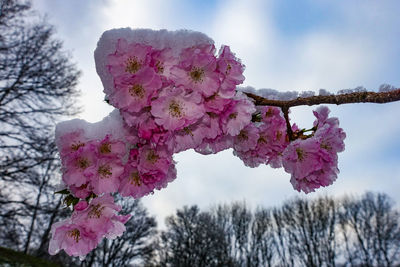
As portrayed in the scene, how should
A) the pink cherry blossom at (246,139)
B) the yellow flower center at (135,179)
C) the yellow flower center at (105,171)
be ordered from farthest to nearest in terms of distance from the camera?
the pink cherry blossom at (246,139), the yellow flower center at (135,179), the yellow flower center at (105,171)

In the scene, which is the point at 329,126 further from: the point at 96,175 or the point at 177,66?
the point at 96,175

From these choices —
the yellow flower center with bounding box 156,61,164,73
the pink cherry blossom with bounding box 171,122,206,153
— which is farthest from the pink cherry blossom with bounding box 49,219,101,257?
the yellow flower center with bounding box 156,61,164,73

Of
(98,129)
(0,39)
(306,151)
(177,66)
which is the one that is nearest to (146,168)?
(98,129)

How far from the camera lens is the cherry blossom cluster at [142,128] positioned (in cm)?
121

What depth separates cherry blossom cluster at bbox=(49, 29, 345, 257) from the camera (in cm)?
121

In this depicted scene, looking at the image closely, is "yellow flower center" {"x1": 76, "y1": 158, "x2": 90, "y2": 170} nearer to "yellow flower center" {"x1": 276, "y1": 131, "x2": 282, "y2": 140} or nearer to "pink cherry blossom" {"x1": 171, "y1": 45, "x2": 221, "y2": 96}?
"pink cherry blossom" {"x1": 171, "y1": 45, "x2": 221, "y2": 96}

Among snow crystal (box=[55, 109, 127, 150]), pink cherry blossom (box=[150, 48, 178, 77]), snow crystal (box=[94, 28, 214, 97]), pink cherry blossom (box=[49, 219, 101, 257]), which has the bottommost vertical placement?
pink cherry blossom (box=[49, 219, 101, 257])

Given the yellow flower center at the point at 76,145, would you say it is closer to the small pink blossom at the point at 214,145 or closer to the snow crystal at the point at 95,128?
the snow crystal at the point at 95,128

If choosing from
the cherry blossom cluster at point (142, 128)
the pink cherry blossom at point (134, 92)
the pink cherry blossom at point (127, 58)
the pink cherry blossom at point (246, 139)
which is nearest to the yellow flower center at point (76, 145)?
the cherry blossom cluster at point (142, 128)

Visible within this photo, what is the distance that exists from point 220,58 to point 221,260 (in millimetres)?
32669

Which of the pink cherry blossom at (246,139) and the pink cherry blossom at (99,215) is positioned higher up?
the pink cherry blossom at (246,139)

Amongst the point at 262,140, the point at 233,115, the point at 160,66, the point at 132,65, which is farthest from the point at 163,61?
the point at 262,140

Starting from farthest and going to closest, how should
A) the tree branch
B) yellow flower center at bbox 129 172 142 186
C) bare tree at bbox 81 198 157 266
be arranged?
1. bare tree at bbox 81 198 157 266
2. yellow flower center at bbox 129 172 142 186
3. the tree branch

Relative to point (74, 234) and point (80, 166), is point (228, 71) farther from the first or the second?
point (74, 234)
